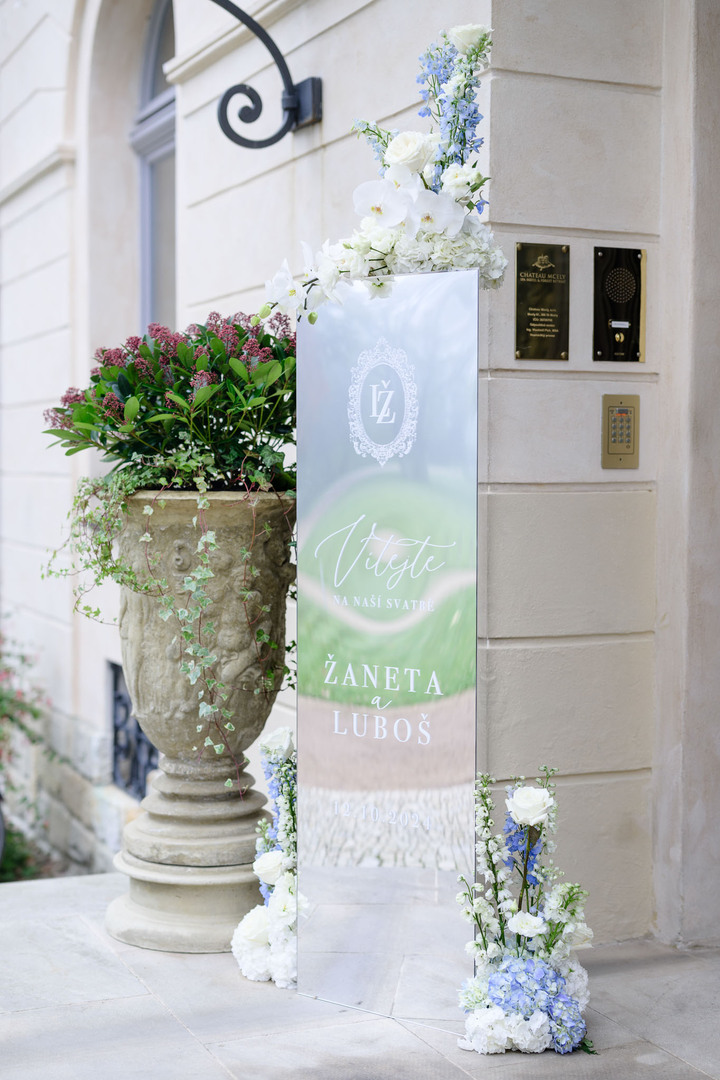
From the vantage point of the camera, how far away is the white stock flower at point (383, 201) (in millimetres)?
2676

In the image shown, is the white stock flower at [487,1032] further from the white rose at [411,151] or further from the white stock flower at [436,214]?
the white rose at [411,151]

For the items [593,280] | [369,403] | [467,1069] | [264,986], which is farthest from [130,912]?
[593,280]

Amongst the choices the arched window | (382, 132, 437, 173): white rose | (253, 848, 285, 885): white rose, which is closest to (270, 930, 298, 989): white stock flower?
(253, 848, 285, 885): white rose

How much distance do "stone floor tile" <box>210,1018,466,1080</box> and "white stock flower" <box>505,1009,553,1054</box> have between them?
0.48 feet

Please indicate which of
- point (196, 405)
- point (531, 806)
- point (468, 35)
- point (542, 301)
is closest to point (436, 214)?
point (468, 35)

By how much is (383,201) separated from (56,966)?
204cm

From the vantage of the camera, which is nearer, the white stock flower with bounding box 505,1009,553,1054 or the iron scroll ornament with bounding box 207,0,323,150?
the white stock flower with bounding box 505,1009,553,1054

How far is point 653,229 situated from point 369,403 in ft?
3.63

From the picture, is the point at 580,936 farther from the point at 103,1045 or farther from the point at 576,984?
the point at 103,1045

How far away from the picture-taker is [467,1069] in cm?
258

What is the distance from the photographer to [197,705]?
3.28 metres

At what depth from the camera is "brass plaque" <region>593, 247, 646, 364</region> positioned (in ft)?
10.8

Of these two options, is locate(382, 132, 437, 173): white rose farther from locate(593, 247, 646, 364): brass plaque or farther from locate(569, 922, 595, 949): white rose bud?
locate(569, 922, 595, 949): white rose bud

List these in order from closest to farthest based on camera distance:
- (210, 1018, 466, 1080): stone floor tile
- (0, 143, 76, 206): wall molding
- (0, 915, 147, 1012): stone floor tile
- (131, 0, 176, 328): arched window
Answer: (210, 1018, 466, 1080): stone floor tile < (0, 915, 147, 1012): stone floor tile < (131, 0, 176, 328): arched window < (0, 143, 76, 206): wall molding
